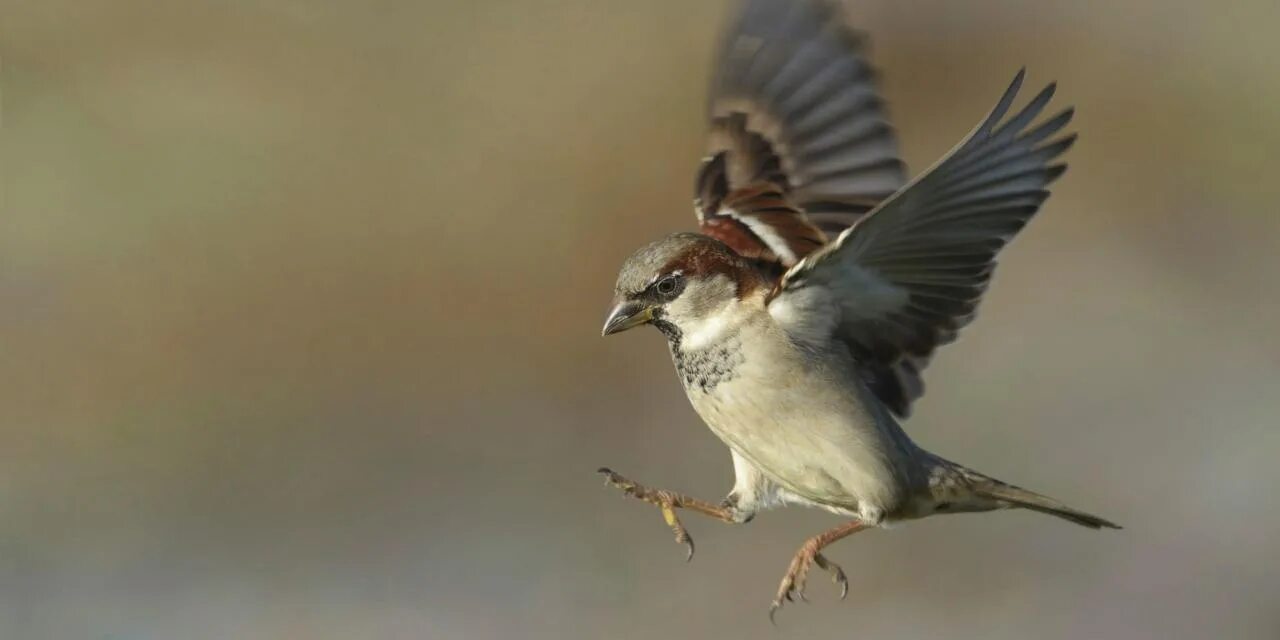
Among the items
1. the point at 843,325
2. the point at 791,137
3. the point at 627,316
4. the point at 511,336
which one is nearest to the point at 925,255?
the point at 843,325

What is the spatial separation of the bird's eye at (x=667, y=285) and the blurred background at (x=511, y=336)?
2.28 m

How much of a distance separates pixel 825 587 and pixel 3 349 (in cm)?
325

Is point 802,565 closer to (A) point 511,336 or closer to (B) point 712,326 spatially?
(B) point 712,326

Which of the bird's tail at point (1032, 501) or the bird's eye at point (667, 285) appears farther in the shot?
the bird's tail at point (1032, 501)

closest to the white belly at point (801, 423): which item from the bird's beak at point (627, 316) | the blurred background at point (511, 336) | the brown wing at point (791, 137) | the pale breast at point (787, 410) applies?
the pale breast at point (787, 410)

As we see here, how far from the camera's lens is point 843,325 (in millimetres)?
3346

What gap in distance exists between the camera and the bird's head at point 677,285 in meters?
3.22

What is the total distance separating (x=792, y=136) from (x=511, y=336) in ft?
9.80

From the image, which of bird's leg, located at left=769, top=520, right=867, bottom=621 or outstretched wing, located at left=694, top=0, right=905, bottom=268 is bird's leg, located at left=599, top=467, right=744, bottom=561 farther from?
outstretched wing, located at left=694, top=0, right=905, bottom=268

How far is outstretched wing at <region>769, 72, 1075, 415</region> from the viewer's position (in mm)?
2963

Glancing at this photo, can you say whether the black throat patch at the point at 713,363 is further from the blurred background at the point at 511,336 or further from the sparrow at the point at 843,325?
the blurred background at the point at 511,336

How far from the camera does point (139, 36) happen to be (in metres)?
7.63

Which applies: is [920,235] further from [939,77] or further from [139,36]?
[139,36]

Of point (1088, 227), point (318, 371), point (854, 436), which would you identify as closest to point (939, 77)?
point (1088, 227)
